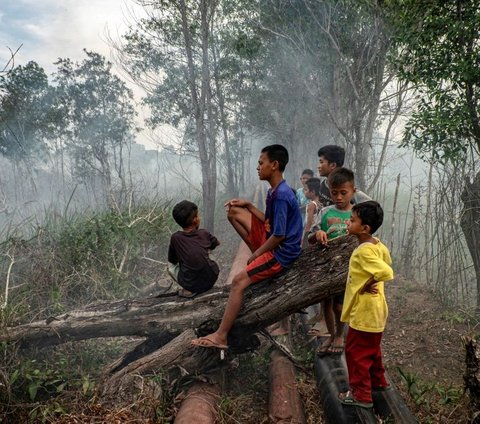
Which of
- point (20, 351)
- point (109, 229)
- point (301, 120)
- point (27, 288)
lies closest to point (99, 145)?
point (301, 120)

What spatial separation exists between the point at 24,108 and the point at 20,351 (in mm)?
12715

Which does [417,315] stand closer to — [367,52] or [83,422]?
[83,422]

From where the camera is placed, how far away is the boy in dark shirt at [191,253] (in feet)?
11.6

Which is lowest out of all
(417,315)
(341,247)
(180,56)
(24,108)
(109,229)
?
(417,315)

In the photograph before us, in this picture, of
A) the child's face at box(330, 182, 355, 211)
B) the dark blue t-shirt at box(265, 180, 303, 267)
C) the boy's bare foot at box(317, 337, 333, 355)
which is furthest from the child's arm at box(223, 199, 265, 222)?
the boy's bare foot at box(317, 337, 333, 355)

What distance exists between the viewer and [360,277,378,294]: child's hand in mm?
2481

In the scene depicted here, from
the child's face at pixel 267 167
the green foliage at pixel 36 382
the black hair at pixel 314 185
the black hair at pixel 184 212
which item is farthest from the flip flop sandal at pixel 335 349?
the black hair at pixel 314 185

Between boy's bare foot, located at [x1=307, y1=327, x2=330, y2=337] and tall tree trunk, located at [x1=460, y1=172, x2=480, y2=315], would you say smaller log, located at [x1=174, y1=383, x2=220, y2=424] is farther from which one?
tall tree trunk, located at [x1=460, y1=172, x2=480, y2=315]

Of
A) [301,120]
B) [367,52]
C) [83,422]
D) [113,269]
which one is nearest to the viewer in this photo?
[83,422]

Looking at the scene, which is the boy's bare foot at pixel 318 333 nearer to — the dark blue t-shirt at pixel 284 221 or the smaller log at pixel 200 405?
the dark blue t-shirt at pixel 284 221

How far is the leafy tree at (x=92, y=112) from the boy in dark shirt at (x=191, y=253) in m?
11.9

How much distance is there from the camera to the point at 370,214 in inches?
98.7

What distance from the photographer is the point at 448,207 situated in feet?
19.2

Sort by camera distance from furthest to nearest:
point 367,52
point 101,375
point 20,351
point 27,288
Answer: point 367,52 → point 27,288 → point 20,351 → point 101,375
